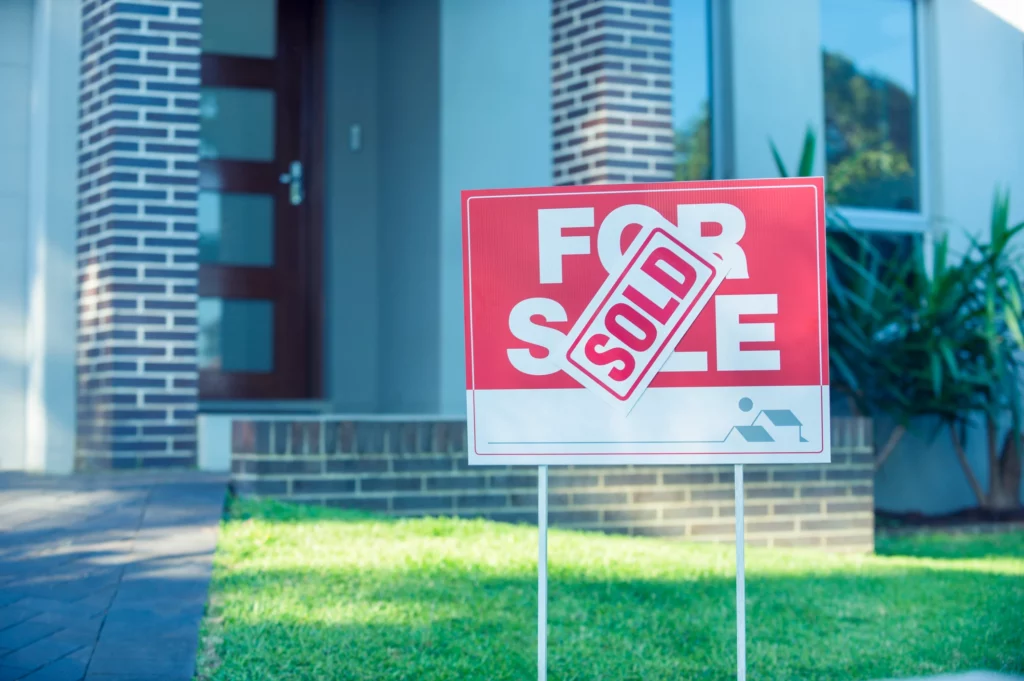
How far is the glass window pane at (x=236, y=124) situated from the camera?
771cm

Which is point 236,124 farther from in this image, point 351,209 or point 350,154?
point 351,209

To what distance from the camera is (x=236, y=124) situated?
7.81 meters

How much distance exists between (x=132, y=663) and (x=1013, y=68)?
793cm

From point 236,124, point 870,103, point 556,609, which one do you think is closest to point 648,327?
point 556,609

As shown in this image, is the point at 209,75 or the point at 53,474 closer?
the point at 53,474

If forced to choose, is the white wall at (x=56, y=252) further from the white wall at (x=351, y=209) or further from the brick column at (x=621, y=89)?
the brick column at (x=621, y=89)

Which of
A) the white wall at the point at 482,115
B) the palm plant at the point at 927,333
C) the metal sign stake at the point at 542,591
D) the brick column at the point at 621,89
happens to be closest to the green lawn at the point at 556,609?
the metal sign stake at the point at 542,591

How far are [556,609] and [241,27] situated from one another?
540cm

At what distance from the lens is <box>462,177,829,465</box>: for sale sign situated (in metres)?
2.89

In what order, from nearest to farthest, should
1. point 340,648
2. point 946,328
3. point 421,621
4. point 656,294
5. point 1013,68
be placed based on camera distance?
point 656,294 → point 340,648 → point 421,621 → point 946,328 → point 1013,68

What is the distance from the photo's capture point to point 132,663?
3096mm

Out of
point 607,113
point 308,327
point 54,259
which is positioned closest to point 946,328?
point 607,113

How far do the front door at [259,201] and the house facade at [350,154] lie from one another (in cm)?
2

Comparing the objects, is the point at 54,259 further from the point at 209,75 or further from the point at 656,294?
the point at 656,294
